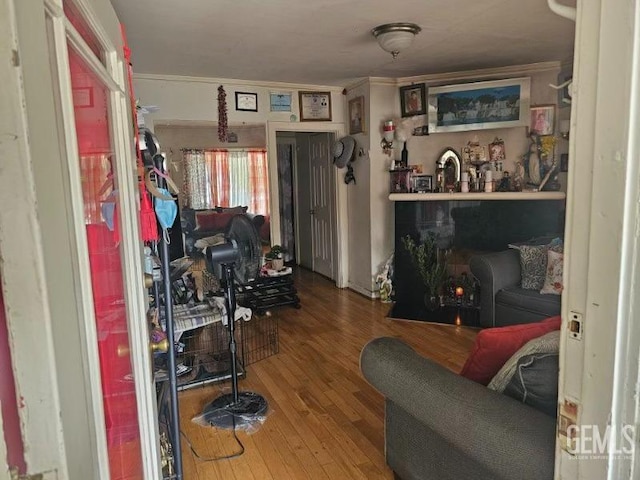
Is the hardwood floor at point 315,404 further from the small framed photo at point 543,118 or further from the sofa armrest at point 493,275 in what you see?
the small framed photo at point 543,118

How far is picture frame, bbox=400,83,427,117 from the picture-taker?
435 centimetres

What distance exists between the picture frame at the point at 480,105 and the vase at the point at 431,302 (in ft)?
5.47

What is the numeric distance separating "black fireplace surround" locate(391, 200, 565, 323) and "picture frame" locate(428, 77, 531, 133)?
30.2 inches

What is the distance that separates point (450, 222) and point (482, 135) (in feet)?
3.11

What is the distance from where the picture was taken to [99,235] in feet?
2.90

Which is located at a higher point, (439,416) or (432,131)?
(432,131)

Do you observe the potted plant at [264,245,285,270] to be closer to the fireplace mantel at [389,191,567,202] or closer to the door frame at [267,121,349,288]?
the door frame at [267,121,349,288]

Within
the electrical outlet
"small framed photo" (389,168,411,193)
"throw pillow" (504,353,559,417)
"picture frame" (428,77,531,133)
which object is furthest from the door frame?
the electrical outlet

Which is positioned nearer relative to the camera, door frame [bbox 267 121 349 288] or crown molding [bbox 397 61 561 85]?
crown molding [bbox 397 61 561 85]

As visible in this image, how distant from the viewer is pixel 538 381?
131 cm

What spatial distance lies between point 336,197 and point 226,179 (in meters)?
1.36

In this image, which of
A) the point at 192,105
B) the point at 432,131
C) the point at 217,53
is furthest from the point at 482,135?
the point at 192,105

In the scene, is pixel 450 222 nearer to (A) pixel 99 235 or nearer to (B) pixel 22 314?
(A) pixel 99 235

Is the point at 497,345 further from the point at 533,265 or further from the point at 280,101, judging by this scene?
the point at 280,101
